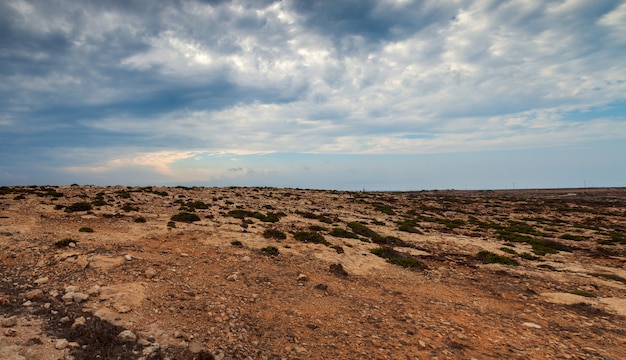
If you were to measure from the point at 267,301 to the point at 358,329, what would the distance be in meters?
3.54

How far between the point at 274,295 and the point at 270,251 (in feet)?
17.8

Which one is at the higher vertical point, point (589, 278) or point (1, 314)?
point (1, 314)

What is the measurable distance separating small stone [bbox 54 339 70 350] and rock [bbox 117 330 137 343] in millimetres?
1139

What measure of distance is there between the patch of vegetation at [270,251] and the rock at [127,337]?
9198 mm

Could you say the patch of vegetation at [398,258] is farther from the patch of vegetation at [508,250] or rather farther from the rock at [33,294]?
the rock at [33,294]

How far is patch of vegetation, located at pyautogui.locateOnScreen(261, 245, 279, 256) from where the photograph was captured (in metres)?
17.4

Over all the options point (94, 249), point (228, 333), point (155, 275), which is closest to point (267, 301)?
point (228, 333)

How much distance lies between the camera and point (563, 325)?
11406 millimetres

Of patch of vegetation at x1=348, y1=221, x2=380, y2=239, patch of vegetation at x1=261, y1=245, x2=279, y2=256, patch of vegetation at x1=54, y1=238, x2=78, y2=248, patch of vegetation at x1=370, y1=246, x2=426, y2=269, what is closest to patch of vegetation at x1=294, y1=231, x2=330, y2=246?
patch of vegetation at x1=370, y1=246, x2=426, y2=269

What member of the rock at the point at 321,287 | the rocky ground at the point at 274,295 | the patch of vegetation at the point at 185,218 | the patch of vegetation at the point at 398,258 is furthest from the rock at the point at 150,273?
the patch of vegetation at the point at 398,258

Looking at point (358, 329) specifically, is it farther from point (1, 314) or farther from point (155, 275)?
point (1, 314)

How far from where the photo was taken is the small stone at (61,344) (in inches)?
303

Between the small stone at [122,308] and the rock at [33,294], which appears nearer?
the small stone at [122,308]

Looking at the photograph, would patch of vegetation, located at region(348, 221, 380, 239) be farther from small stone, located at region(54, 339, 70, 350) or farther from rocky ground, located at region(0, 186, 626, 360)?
small stone, located at region(54, 339, 70, 350)
